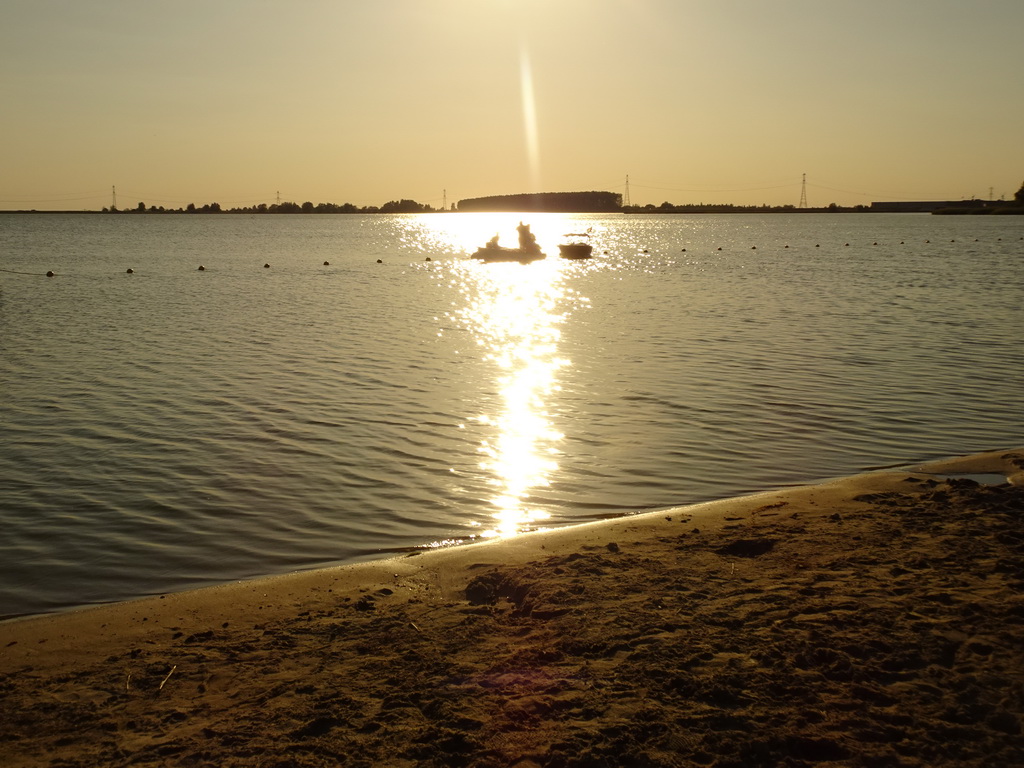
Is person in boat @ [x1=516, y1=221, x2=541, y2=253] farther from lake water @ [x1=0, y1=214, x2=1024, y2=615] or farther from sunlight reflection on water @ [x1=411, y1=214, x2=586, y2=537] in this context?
lake water @ [x1=0, y1=214, x2=1024, y2=615]

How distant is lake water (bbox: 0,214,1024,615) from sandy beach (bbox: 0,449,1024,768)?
1.59 meters

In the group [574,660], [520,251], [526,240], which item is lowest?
[574,660]

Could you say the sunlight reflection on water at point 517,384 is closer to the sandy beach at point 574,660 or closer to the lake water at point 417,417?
A: the lake water at point 417,417

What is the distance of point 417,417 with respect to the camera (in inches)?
590

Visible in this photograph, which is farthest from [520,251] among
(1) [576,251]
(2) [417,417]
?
(2) [417,417]

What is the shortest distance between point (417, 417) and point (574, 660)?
9.49 meters

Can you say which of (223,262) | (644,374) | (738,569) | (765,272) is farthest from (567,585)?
(223,262)

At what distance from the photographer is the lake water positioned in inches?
382

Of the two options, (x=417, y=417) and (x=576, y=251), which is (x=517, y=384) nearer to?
(x=417, y=417)

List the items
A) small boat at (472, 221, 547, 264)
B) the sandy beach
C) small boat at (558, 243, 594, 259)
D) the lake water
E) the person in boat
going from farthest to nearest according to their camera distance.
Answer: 1. the person in boat
2. small boat at (472, 221, 547, 264)
3. small boat at (558, 243, 594, 259)
4. the lake water
5. the sandy beach

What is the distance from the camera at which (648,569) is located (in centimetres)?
756

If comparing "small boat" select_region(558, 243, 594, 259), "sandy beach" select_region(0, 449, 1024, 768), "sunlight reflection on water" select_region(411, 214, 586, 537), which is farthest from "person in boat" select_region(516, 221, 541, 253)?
"sandy beach" select_region(0, 449, 1024, 768)

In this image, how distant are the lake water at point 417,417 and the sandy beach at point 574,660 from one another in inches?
62.7

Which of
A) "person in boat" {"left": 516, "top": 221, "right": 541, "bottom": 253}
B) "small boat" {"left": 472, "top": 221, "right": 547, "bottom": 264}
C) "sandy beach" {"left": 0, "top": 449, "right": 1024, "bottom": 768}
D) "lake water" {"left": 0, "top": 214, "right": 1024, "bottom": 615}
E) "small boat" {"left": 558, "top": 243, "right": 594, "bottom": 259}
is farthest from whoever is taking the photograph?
"person in boat" {"left": 516, "top": 221, "right": 541, "bottom": 253}
